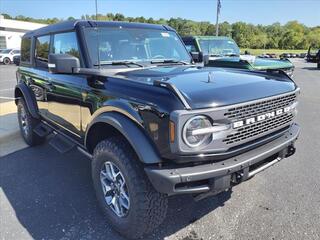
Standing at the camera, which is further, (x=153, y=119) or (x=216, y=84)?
(x=216, y=84)

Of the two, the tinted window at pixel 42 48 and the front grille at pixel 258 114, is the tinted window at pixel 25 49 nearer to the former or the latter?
the tinted window at pixel 42 48

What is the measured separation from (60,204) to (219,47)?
7.73 metres

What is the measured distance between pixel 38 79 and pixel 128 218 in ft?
9.44

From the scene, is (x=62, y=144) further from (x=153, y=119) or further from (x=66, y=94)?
(x=153, y=119)

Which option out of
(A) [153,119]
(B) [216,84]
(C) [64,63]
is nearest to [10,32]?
(C) [64,63]

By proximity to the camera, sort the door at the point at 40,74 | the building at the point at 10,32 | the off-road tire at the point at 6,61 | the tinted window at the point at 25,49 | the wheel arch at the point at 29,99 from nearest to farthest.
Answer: the door at the point at 40,74 < the wheel arch at the point at 29,99 < the tinted window at the point at 25,49 < the off-road tire at the point at 6,61 < the building at the point at 10,32

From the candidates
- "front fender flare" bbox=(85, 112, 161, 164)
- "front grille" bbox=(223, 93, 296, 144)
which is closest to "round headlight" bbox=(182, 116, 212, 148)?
"front grille" bbox=(223, 93, 296, 144)

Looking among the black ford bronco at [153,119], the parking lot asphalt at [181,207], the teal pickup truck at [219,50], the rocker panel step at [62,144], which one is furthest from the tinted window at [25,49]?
the teal pickup truck at [219,50]

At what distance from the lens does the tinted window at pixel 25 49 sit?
523 centimetres

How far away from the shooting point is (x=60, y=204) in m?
3.43

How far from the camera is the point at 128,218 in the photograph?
272 cm

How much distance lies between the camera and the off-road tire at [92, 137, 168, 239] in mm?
2574

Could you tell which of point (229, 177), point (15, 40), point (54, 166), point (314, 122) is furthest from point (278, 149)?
point (15, 40)

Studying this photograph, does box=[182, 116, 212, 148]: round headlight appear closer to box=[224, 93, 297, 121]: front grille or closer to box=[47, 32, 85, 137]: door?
box=[224, 93, 297, 121]: front grille
